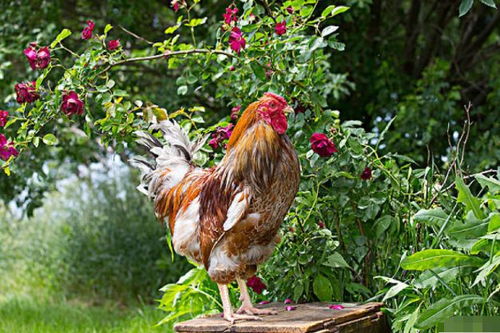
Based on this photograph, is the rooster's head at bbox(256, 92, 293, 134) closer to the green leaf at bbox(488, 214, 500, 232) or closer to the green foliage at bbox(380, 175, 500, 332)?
the green foliage at bbox(380, 175, 500, 332)

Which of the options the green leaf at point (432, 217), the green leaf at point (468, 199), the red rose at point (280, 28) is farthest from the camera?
the red rose at point (280, 28)

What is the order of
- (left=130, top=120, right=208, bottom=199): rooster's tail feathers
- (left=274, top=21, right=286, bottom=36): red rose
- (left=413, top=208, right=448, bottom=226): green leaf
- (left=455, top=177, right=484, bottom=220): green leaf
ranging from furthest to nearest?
(left=274, top=21, right=286, bottom=36): red rose < (left=130, top=120, right=208, bottom=199): rooster's tail feathers < (left=413, top=208, right=448, bottom=226): green leaf < (left=455, top=177, right=484, bottom=220): green leaf

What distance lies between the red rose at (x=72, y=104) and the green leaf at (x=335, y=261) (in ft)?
4.51

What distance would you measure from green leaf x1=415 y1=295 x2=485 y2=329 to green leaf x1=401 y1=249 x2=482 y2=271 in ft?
0.50

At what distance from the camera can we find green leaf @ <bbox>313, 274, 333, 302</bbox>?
363 centimetres

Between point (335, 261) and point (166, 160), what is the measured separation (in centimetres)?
93

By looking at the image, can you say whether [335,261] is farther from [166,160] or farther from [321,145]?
[166,160]

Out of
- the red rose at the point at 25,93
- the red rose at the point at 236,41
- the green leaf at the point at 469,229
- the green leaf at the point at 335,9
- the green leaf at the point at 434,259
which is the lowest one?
the green leaf at the point at 434,259

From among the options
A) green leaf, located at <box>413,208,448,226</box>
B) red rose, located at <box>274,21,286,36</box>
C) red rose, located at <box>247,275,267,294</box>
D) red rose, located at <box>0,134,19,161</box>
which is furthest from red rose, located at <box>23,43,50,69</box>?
green leaf, located at <box>413,208,448,226</box>

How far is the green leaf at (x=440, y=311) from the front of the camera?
9.45 feet

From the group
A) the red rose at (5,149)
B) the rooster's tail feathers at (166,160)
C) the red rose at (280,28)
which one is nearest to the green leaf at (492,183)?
the red rose at (280,28)

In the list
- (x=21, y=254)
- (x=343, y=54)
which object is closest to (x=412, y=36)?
(x=343, y=54)

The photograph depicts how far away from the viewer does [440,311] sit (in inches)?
114

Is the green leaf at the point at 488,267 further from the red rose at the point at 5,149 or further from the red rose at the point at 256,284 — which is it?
the red rose at the point at 5,149
